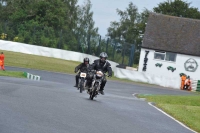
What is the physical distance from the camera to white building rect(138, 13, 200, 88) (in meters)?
63.9

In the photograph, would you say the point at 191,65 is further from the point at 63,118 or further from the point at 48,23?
the point at 63,118

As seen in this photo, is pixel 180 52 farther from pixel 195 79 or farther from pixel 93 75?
pixel 93 75

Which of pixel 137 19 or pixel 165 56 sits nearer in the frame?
pixel 165 56

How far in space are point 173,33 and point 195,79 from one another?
22.3 feet

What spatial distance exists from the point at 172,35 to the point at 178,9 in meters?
36.2

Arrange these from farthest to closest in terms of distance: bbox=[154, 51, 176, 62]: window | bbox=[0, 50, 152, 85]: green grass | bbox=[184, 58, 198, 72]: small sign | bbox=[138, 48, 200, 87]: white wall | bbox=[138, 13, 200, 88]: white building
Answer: bbox=[154, 51, 176, 62]: window
bbox=[138, 13, 200, 88]: white building
bbox=[138, 48, 200, 87]: white wall
bbox=[184, 58, 198, 72]: small sign
bbox=[0, 50, 152, 85]: green grass

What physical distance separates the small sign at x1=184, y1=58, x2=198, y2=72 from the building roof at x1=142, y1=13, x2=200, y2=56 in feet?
2.86

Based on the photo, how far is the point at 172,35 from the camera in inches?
2616

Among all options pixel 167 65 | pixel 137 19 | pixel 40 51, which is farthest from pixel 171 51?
pixel 137 19

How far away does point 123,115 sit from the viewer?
1745cm

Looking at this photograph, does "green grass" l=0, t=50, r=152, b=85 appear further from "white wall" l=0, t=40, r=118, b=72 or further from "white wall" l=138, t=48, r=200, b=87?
"white wall" l=138, t=48, r=200, b=87

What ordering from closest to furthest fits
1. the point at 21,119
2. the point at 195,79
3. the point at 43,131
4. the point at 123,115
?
the point at 43,131, the point at 21,119, the point at 123,115, the point at 195,79

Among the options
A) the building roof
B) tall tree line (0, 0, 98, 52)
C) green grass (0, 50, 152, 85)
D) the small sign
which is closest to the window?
the building roof

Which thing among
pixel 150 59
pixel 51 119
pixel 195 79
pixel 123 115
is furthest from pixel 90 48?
pixel 51 119
